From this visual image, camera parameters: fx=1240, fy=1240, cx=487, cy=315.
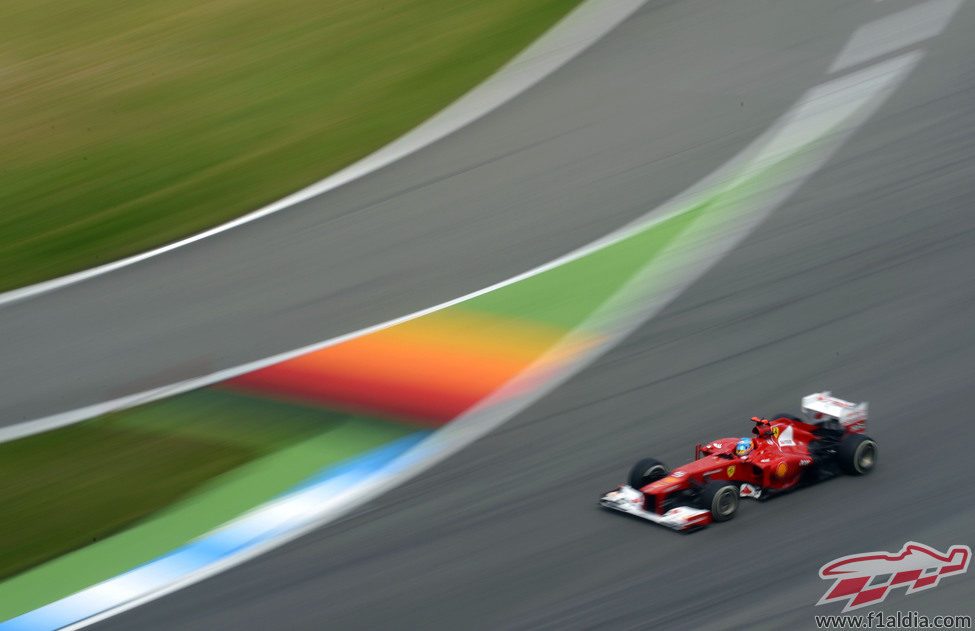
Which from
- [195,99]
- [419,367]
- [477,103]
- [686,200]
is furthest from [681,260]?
[195,99]

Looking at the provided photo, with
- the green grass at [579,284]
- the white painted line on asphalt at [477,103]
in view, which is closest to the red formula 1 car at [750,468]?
the green grass at [579,284]

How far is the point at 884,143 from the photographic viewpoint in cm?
1137

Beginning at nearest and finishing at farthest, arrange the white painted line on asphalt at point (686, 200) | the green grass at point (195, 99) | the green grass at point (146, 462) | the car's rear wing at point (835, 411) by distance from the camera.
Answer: the car's rear wing at point (835, 411)
the green grass at point (146, 462)
the white painted line on asphalt at point (686, 200)
the green grass at point (195, 99)

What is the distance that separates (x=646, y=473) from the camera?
7336mm

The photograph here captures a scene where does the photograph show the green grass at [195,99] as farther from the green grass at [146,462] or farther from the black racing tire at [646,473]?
the black racing tire at [646,473]

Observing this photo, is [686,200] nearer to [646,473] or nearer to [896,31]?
[896,31]

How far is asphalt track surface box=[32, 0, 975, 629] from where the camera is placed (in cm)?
680

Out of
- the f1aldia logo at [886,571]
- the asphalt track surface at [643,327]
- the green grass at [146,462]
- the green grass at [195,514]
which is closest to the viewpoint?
the f1aldia logo at [886,571]

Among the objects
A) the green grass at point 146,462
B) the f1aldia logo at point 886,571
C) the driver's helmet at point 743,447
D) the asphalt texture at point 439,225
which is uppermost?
the asphalt texture at point 439,225

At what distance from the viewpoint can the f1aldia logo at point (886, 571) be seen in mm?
6500

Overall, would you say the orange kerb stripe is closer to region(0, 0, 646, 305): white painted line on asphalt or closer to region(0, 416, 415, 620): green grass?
region(0, 416, 415, 620): green grass

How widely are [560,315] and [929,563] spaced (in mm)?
3746

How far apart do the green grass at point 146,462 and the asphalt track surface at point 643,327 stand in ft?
2.32

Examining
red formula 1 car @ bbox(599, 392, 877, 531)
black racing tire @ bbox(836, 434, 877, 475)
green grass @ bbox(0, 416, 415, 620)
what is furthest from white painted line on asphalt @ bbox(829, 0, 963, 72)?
green grass @ bbox(0, 416, 415, 620)
